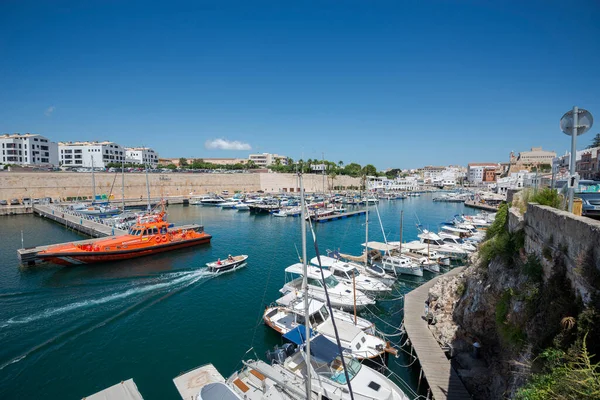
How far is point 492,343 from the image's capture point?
12.4 m

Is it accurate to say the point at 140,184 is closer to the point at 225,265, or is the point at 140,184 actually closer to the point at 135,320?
the point at 225,265

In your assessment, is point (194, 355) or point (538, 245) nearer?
point (538, 245)

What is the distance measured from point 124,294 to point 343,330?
15.7 metres

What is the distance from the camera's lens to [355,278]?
71.4 ft

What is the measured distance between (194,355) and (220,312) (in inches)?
173

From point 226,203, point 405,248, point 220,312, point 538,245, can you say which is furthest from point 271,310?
point 226,203

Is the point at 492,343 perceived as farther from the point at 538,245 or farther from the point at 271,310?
the point at 271,310

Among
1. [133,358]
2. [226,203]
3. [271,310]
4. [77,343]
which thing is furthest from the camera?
Result: [226,203]

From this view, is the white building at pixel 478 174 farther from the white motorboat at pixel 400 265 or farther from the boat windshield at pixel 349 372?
the boat windshield at pixel 349 372

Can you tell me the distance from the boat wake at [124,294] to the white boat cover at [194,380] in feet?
36.9

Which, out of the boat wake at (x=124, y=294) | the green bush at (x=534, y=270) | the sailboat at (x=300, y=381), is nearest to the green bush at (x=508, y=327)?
the green bush at (x=534, y=270)

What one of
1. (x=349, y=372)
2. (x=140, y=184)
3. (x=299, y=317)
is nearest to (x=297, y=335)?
(x=299, y=317)

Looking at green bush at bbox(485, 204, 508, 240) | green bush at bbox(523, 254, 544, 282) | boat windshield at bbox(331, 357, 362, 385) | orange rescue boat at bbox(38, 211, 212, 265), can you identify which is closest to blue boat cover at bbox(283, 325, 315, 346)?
boat windshield at bbox(331, 357, 362, 385)

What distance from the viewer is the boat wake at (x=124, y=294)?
17.1m
